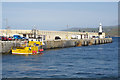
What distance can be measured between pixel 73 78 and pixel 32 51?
34.6 m

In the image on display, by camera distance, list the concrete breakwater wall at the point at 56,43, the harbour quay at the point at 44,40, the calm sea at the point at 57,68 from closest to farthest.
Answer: the calm sea at the point at 57,68
the concrete breakwater wall at the point at 56,43
the harbour quay at the point at 44,40

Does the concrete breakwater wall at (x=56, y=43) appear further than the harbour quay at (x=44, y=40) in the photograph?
No

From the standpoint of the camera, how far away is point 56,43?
98688 mm

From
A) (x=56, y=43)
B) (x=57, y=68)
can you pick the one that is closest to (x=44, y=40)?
(x=56, y=43)

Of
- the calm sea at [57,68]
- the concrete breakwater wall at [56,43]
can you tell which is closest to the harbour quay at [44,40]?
the concrete breakwater wall at [56,43]

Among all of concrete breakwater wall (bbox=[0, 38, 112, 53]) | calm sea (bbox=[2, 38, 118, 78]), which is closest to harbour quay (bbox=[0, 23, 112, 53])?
concrete breakwater wall (bbox=[0, 38, 112, 53])

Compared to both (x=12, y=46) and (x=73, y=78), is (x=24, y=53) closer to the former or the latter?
(x=12, y=46)

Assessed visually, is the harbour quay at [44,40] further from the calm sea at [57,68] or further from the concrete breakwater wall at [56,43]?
the calm sea at [57,68]

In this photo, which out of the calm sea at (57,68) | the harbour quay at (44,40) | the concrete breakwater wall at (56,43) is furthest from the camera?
the harbour quay at (44,40)

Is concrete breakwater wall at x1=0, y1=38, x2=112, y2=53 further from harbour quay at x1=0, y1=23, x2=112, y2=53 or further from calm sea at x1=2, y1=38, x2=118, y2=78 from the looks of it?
calm sea at x1=2, y1=38, x2=118, y2=78

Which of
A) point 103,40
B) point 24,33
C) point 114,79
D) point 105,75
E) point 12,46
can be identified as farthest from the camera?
point 103,40

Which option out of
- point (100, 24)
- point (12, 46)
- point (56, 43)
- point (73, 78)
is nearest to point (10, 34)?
point (56, 43)

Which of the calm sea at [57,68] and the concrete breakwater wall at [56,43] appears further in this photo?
the concrete breakwater wall at [56,43]

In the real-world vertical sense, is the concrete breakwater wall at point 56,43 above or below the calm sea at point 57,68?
above
